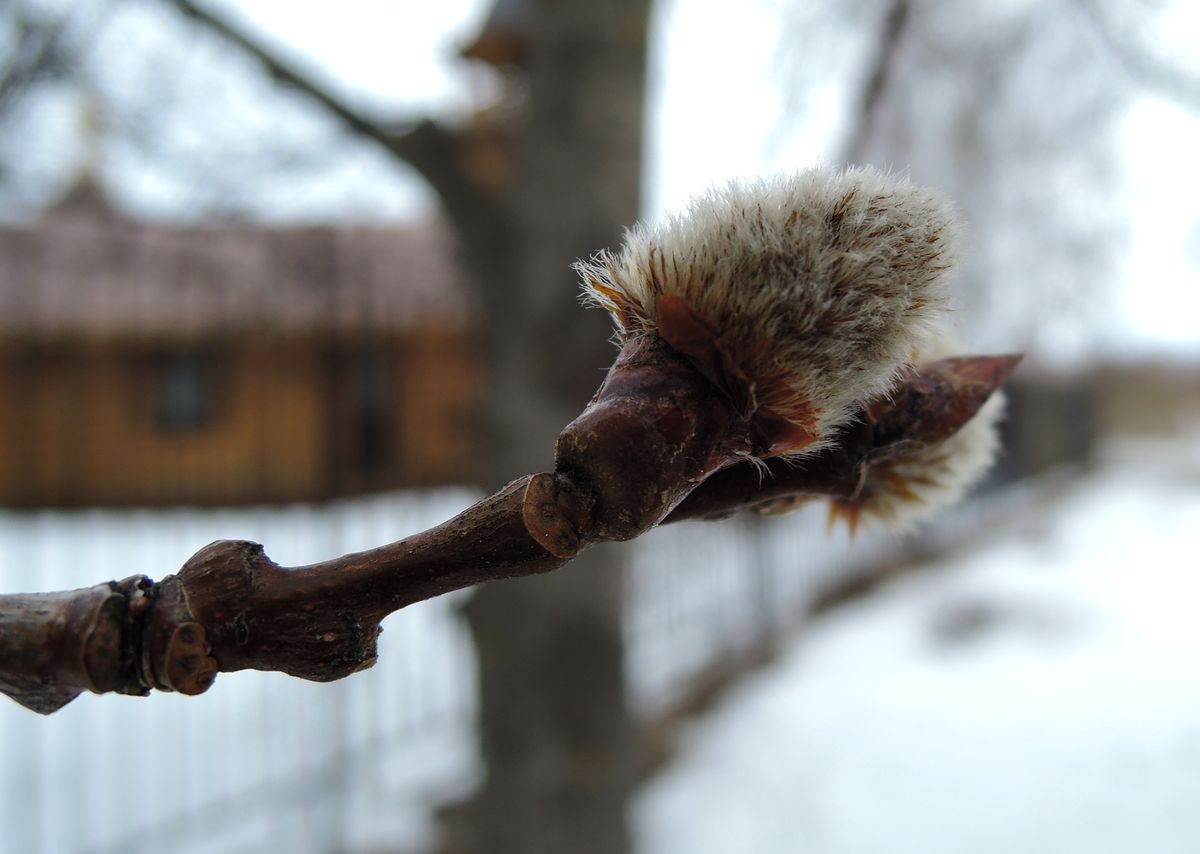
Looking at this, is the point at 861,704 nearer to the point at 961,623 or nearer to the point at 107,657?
the point at 961,623

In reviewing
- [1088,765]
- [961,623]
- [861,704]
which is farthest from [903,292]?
[961,623]

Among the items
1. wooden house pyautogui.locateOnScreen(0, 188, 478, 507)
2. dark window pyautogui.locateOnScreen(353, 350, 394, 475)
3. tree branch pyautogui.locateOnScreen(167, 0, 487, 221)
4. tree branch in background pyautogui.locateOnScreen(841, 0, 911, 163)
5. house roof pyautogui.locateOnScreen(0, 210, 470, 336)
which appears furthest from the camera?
dark window pyautogui.locateOnScreen(353, 350, 394, 475)

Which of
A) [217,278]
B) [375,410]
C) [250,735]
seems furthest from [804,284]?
[375,410]

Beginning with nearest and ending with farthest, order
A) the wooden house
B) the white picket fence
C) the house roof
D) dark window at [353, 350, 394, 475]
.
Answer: the white picket fence
the house roof
the wooden house
dark window at [353, 350, 394, 475]

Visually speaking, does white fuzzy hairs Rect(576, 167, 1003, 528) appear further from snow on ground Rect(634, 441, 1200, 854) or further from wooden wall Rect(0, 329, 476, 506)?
wooden wall Rect(0, 329, 476, 506)

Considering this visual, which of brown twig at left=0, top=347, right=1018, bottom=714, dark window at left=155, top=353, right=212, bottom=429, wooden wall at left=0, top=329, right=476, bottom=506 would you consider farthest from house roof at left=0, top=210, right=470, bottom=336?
brown twig at left=0, top=347, right=1018, bottom=714

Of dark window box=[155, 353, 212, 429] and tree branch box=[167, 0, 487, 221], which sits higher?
dark window box=[155, 353, 212, 429]
